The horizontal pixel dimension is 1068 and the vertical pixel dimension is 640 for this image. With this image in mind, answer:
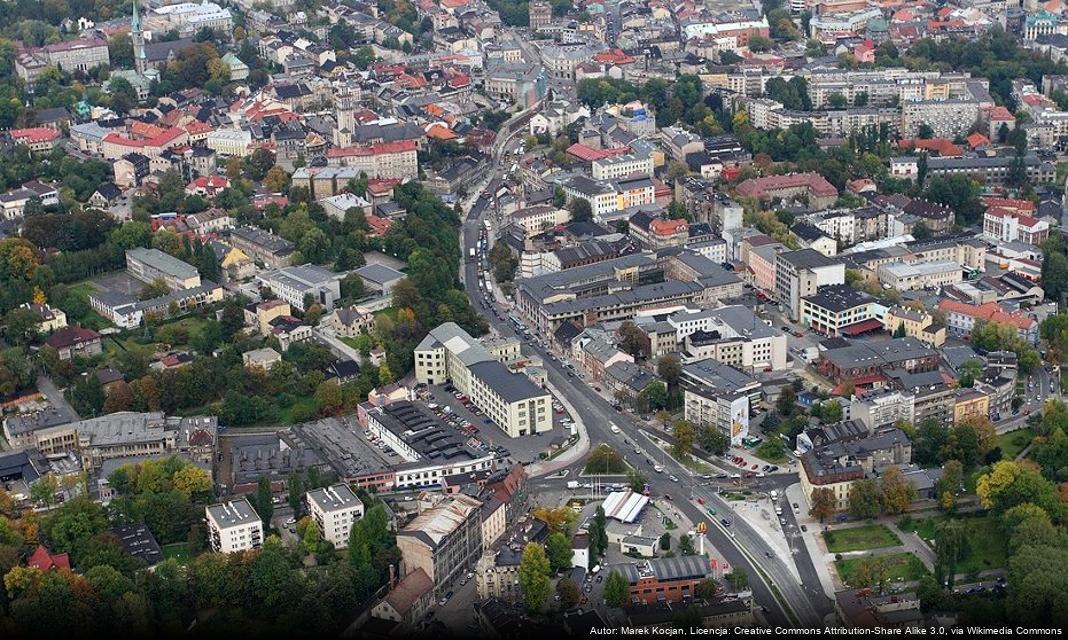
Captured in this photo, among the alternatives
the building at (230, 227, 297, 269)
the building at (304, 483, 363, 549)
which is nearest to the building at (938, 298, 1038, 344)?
the building at (304, 483, 363, 549)

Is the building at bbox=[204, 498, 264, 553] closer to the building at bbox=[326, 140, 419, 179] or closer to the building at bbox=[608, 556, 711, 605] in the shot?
the building at bbox=[608, 556, 711, 605]

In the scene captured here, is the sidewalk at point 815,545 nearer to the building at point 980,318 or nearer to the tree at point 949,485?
the tree at point 949,485

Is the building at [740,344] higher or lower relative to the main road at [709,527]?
higher

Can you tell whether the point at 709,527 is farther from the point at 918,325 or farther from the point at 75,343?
the point at 75,343

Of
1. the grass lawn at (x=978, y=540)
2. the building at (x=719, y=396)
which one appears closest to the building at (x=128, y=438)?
the building at (x=719, y=396)

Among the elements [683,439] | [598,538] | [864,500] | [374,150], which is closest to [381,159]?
[374,150]
